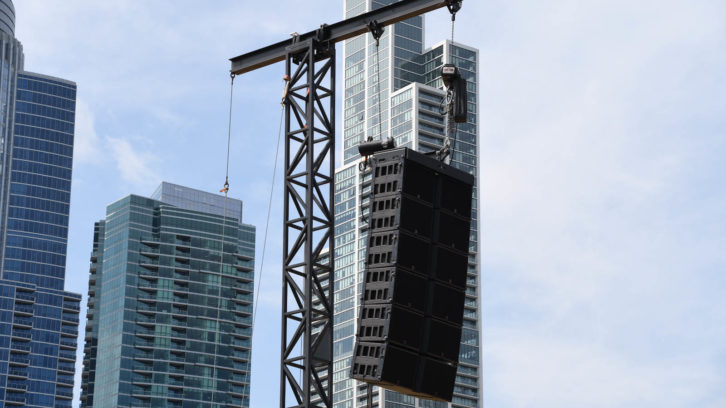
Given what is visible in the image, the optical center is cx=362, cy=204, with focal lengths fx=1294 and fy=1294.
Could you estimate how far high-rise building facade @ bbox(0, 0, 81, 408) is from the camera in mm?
182000

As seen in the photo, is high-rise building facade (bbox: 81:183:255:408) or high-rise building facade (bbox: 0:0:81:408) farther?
high-rise building facade (bbox: 0:0:81:408)

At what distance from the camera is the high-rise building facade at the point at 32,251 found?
182m

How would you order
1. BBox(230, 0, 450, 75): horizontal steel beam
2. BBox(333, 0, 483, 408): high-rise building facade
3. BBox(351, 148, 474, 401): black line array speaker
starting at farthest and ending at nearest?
BBox(333, 0, 483, 408): high-rise building facade, BBox(230, 0, 450, 75): horizontal steel beam, BBox(351, 148, 474, 401): black line array speaker

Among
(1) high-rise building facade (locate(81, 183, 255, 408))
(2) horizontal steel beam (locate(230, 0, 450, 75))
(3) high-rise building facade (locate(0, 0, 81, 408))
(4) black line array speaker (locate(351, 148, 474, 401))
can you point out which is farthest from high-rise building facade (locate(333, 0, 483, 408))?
(4) black line array speaker (locate(351, 148, 474, 401))

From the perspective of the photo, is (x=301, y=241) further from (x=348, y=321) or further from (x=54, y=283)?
(x=54, y=283)

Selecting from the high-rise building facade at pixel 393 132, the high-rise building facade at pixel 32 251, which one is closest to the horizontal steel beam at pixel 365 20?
the high-rise building facade at pixel 393 132

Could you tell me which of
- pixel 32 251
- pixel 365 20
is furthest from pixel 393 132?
pixel 365 20

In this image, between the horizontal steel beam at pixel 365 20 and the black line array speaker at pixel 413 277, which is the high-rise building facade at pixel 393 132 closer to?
the horizontal steel beam at pixel 365 20

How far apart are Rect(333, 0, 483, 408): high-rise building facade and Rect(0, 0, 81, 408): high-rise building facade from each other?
41.3m

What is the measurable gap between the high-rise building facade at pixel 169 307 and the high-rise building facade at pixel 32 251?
4.80 m

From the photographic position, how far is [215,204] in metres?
195

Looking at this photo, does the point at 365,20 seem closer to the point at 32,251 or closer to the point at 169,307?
the point at 169,307

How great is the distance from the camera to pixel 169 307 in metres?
183

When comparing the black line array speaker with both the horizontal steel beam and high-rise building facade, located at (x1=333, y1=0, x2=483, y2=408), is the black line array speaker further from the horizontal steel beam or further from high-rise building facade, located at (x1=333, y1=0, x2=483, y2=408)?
high-rise building facade, located at (x1=333, y1=0, x2=483, y2=408)
